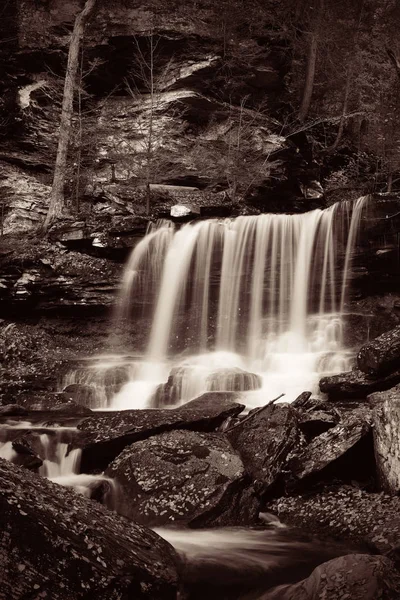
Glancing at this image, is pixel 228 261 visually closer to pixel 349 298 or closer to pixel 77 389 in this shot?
pixel 349 298

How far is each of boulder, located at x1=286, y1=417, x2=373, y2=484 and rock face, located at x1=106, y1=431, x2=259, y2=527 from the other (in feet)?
2.07

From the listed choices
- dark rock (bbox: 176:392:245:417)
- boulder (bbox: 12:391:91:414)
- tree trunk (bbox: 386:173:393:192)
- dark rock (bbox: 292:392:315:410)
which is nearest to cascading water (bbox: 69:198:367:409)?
boulder (bbox: 12:391:91:414)

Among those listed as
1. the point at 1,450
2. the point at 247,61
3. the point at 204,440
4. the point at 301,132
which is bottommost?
the point at 1,450

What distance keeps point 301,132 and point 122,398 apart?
44.7 feet

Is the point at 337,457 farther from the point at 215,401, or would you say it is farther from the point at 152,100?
the point at 152,100

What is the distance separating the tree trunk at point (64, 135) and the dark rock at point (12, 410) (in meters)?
6.87

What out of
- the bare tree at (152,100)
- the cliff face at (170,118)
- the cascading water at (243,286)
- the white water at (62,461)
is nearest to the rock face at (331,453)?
the white water at (62,461)

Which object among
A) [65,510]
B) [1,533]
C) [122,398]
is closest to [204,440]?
[65,510]

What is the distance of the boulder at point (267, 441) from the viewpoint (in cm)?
559

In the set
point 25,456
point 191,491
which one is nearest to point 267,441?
point 191,491

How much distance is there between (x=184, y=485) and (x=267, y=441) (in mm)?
1242

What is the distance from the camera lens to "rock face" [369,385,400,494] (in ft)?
16.4

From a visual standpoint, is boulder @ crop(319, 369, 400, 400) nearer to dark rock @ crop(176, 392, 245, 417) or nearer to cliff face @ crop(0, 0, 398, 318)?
dark rock @ crop(176, 392, 245, 417)

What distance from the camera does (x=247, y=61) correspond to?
19.8m
